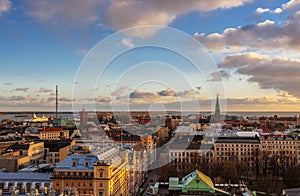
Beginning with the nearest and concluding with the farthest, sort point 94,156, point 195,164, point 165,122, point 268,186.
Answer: point 94,156 → point 268,186 → point 195,164 → point 165,122

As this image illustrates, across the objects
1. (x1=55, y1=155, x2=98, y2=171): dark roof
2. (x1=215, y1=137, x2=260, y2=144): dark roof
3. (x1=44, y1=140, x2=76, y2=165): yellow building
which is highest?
(x1=55, y1=155, x2=98, y2=171): dark roof

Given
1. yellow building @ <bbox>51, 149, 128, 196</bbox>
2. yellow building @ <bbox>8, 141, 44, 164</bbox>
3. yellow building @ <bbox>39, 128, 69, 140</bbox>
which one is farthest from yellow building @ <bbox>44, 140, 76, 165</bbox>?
yellow building @ <bbox>39, 128, 69, 140</bbox>

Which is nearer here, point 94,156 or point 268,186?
point 94,156

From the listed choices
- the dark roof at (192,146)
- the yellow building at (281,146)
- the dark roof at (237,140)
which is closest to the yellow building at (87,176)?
the dark roof at (192,146)

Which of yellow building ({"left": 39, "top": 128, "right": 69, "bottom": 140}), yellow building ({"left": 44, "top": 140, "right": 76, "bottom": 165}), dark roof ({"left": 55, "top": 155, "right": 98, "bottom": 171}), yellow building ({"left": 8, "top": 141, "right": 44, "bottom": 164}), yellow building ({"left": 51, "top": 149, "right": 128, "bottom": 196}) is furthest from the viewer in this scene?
yellow building ({"left": 39, "top": 128, "right": 69, "bottom": 140})

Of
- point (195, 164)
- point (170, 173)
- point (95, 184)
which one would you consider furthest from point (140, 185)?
point (95, 184)

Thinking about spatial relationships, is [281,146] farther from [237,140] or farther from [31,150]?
[31,150]

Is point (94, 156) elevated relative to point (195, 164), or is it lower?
elevated

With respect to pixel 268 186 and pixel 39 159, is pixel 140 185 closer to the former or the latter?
pixel 268 186

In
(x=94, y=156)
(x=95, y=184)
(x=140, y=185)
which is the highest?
(x=94, y=156)

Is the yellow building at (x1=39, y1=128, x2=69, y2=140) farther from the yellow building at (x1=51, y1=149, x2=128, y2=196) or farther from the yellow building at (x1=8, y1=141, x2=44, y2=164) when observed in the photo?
the yellow building at (x1=51, y1=149, x2=128, y2=196)

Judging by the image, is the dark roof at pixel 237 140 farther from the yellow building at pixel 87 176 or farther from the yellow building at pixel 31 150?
the yellow building at pixel 87 176
